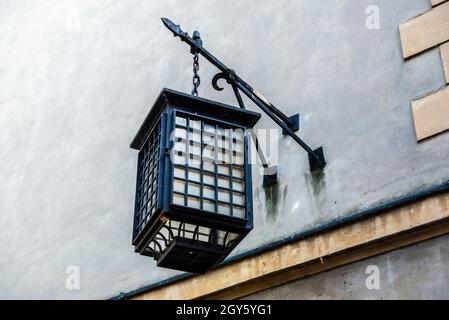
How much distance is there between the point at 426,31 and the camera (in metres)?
6.27

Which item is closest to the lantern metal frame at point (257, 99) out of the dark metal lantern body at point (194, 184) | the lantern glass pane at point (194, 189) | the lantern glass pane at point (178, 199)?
the dark metal lantern body at point (194, 184)

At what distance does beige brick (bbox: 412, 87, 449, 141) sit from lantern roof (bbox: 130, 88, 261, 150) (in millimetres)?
1042

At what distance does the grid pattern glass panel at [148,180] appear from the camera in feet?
18.3

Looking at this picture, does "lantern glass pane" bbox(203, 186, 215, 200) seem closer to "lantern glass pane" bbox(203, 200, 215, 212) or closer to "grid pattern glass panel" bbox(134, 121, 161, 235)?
"lantern glass pane" bbox(203, 200, 215, 212)

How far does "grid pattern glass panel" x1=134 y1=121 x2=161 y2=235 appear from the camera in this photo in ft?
18.3

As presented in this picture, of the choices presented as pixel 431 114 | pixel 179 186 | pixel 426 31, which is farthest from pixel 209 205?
pixel 426 31

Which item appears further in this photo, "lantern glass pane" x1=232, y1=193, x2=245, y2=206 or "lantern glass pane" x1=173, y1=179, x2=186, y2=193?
"lantern glass pane" x1=232, y1=193, x2=245, y2=206

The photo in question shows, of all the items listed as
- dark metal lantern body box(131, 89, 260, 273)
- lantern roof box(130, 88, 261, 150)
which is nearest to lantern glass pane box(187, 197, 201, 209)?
dark metal lantern body box(131, 89, 260, 273)

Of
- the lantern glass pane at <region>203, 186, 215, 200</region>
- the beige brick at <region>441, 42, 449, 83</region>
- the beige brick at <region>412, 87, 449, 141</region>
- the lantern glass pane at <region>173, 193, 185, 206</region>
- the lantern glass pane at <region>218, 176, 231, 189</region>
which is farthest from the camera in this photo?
the beige brick at <region>441, 42, 449, 83</region>

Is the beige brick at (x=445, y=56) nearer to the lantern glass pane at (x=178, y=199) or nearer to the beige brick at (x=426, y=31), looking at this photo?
the beige brick at (x=426, y=31)

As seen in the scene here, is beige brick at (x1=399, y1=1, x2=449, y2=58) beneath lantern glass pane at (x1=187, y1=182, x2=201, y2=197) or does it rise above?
above

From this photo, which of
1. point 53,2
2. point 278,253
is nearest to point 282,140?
point 278,253

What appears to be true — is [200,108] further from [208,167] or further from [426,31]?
[426,31]

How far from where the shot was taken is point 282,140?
22.3ft
